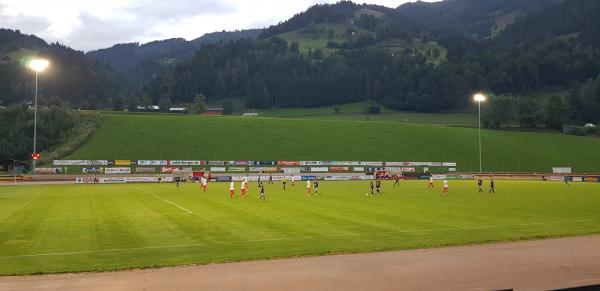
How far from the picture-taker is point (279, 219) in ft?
98.8

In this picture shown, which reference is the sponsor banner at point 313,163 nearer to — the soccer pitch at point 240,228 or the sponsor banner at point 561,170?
the sponsor banner at point 561,170

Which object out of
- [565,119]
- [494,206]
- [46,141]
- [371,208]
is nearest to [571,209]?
[494,206]

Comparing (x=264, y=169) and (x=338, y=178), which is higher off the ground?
(x=264, y=169)

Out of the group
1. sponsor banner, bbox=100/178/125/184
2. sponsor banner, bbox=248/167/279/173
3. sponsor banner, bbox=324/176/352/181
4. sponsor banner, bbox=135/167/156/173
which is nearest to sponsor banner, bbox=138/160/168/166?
sponsor banner, bbox=135/167/156/173

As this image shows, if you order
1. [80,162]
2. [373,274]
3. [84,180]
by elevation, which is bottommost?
[373,274]

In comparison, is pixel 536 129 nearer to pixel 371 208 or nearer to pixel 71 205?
pixel 371 208

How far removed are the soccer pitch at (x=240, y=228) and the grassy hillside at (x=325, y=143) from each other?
221 feet

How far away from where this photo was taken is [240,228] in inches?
1042

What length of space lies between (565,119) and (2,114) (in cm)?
15697

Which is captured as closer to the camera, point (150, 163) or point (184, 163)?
point (150, 163)

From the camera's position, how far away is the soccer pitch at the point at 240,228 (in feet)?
64.7

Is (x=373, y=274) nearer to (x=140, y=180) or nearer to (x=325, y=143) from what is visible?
(x=140, y=180)

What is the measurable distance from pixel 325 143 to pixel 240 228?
94.4 metres

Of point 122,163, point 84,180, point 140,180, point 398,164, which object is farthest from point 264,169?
point 84,180
